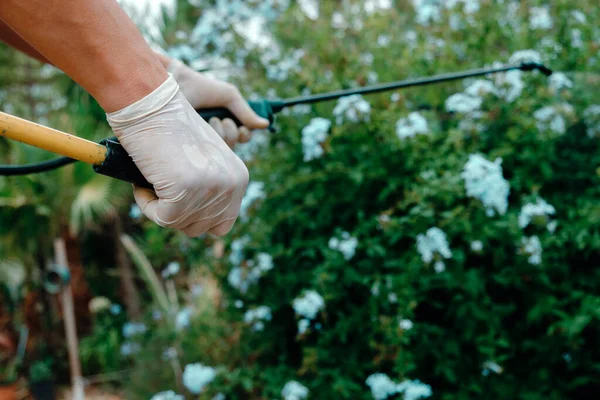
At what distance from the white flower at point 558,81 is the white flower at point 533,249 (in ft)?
2.40

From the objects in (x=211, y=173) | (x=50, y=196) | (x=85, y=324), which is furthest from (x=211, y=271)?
(x=85, y=324)

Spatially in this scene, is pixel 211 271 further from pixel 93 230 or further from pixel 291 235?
pixel 93 230

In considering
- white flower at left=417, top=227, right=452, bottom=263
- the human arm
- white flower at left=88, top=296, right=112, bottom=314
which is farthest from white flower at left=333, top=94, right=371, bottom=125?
white flower at left=88, top=296, right=112, bottom=314

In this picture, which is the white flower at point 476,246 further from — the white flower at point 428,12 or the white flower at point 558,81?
the white flower at point 428,12

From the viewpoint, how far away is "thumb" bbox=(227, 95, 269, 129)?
1.78 meters

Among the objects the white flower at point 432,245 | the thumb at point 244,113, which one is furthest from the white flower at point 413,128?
the thumb at point 244,113

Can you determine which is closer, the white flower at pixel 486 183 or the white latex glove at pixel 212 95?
the white latex glove at pixel 212 95

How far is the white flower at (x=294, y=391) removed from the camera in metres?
2.50

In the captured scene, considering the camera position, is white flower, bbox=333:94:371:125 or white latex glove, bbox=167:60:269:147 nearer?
white latex glove, bbox=167:60:269:147

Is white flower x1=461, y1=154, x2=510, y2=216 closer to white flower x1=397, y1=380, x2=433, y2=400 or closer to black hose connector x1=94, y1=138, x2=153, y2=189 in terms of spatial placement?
white flower x1=397, y1=380, x2=433, y2=400

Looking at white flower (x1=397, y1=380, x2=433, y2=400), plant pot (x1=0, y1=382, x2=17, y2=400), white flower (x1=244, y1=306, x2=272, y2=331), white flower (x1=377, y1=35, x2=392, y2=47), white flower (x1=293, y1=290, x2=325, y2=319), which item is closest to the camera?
white flower (x1=397, y1=380, x2=433, y2=400)

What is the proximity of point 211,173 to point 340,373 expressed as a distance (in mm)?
1709

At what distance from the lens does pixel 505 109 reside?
2.71 meters

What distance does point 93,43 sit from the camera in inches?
43.8
